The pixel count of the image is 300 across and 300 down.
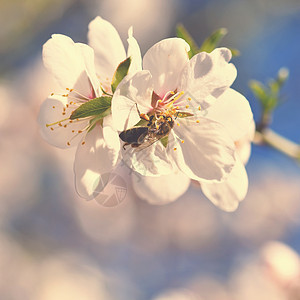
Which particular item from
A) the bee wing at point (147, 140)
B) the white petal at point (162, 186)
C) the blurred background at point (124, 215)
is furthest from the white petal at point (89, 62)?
the blurred background at point (124, 215)

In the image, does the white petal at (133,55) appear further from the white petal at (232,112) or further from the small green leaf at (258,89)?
the small green leaf at (258,89)

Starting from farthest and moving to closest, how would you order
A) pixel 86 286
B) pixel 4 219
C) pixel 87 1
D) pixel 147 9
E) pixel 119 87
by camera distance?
pixel 147 9, pixel 86 286, pixel 87 1, pixel 4 219, pixel 119 87

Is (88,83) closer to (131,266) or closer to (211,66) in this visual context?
(211,66)

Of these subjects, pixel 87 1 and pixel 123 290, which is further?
pixel 123 290

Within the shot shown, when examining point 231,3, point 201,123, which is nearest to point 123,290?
point 231,3

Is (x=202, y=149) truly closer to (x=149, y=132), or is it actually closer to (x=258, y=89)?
(x=149, y=132)

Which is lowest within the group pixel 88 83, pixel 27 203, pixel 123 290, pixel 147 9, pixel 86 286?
pixel 123 290
